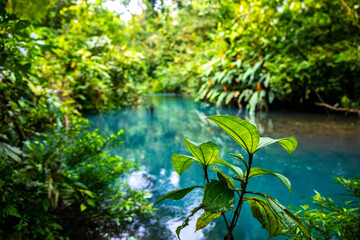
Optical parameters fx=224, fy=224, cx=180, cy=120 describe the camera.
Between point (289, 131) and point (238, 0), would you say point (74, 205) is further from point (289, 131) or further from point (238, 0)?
point (289, 131)

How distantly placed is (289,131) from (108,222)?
3280 millimetres

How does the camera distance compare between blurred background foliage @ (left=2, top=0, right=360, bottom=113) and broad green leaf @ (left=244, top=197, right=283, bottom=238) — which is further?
blurred background foliage @ (left=2, top=0, right=360, bottom=113)

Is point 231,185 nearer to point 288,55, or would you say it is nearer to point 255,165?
point 255,165

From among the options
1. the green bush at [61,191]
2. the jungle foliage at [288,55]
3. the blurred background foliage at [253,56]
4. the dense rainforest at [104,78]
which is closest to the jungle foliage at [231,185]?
the dense rainforest at [104,78]

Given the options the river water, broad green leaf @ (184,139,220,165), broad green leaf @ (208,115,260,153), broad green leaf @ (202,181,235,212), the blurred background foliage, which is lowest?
the river water

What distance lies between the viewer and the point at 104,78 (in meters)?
4.41

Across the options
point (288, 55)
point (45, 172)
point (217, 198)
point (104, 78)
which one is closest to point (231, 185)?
point (217, 198)

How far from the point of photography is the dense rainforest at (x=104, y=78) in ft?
3.79

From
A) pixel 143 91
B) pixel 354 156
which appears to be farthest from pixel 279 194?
pixel 143 91

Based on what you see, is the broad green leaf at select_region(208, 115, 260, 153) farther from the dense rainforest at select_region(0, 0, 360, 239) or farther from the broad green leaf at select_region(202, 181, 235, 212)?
the dense rainforest at select_region(0, 0, 360, 239)

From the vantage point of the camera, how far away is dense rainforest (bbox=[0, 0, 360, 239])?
1.16 meters

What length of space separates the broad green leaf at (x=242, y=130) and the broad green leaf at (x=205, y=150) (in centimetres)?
6

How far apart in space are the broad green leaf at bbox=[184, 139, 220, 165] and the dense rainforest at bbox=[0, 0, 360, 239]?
70 cm

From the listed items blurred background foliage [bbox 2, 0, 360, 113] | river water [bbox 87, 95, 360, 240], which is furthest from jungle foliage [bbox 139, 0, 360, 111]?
river water [bbox 87, 95, 360, 240]
